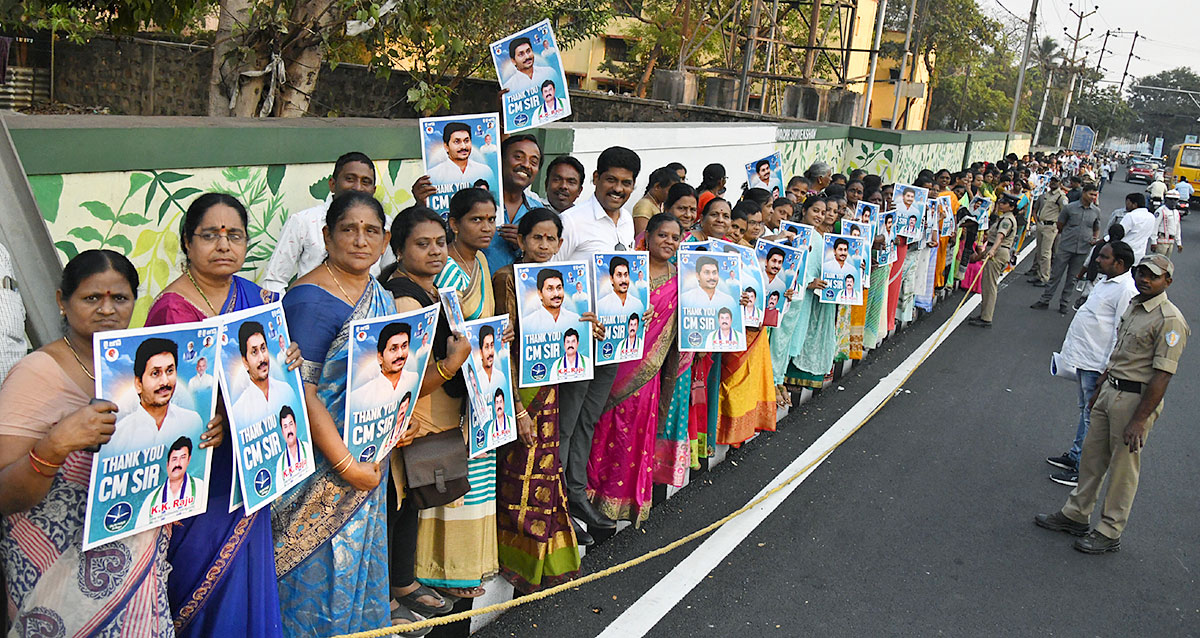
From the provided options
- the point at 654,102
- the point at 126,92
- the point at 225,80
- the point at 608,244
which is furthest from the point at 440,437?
the point at 126,92

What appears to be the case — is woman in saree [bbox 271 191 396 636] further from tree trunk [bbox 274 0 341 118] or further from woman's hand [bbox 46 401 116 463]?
tree trunk [bbox 274 0 341 118]

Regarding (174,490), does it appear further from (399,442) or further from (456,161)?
(456,161)

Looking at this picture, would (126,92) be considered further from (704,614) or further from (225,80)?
(704,614)

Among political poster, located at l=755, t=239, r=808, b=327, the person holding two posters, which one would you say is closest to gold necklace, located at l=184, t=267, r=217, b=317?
the person holding two posters

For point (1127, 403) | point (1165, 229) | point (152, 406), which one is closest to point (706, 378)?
point (1127, 403)

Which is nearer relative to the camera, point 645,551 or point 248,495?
point 248,495

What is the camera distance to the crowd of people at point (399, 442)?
2717mm

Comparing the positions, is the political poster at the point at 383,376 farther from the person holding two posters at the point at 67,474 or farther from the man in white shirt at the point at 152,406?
the man in white shirt at the point at 152,406

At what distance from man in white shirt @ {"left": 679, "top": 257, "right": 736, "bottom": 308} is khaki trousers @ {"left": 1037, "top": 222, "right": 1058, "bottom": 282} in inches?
451

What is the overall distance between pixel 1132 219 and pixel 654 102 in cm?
634

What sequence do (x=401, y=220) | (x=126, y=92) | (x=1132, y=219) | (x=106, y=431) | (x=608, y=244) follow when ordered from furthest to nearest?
(x=126, y=92)
(x=1132, y=219)
(x=608, y=244)
(x=401, y=220)
(x=106, y=431)

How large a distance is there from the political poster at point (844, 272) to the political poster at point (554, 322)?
3246mm

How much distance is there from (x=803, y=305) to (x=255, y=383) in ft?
16.9

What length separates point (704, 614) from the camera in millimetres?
4543
